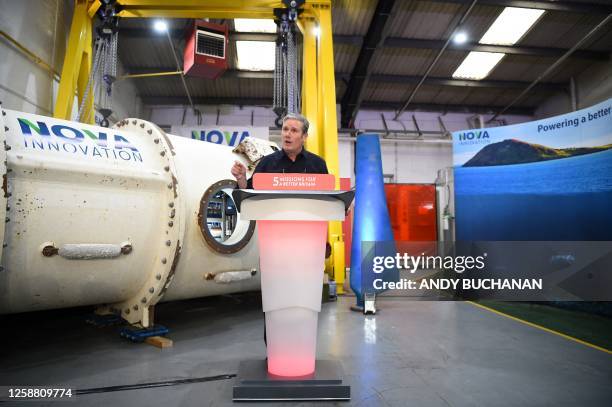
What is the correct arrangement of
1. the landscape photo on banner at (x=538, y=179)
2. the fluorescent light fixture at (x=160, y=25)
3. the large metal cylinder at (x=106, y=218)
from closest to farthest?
the large metal cylinder at (x=106, y=218)
the landscape photo on banner at (x=538, y=179)
the fluorescent light fixture at (x=160, y=25)

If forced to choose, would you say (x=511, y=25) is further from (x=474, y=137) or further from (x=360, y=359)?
(x=360, y=359)

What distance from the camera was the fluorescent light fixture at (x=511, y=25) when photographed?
6.83 m

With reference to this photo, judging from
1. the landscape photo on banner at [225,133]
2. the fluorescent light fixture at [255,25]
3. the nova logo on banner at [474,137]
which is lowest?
the nova logo on banner at [474,137]

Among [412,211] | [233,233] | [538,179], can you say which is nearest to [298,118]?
[233,233]

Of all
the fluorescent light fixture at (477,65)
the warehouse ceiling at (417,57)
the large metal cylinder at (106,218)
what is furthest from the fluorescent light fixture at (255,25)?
the large metal cylinder at (106,218)

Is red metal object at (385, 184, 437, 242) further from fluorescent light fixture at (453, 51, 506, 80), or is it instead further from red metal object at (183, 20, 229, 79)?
red metal object at (183, 20, 229, 79)

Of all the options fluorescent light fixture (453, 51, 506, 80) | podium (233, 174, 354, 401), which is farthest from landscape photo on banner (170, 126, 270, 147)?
podium (233, 174, 354, 401)

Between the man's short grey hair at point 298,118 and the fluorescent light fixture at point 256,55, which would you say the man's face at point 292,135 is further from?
the fluorescent light fixture at point 256,55

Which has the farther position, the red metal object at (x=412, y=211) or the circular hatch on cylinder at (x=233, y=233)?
the red metal object at (x=412, y=211)

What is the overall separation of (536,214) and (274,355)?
487 centimetres

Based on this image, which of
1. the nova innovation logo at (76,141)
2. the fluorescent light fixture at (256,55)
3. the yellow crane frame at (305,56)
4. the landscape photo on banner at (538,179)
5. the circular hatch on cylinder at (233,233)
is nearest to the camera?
the nova innovation logo at (76,141)

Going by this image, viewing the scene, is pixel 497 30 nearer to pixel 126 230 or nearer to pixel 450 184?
pixel 450 184

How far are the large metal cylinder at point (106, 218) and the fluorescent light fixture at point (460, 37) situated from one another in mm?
6578

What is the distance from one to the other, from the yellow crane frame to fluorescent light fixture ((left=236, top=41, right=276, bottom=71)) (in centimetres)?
272
